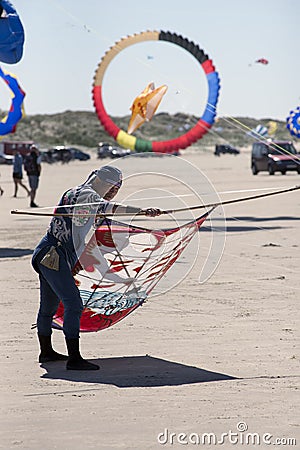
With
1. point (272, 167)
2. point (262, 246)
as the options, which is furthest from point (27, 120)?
point (262, 246)

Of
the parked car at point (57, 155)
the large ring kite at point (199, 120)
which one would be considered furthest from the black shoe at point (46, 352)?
the parked car at point (57, 155)

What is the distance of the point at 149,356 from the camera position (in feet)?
24.8

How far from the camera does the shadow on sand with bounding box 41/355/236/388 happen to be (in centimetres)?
677

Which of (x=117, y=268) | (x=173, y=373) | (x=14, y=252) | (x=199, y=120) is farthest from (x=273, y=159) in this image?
(x=173, y=373)

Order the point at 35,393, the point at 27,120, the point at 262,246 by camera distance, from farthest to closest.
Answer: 1. the point at 27,120
2. the point at 262,246
3. the point at 35,393

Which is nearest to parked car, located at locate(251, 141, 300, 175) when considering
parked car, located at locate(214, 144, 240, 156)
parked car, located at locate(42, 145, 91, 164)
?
parked car, located at locate(42, 145, 91, 164)

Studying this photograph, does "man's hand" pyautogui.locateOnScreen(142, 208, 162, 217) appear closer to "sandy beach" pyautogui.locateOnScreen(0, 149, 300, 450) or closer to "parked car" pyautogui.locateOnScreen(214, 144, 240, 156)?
"sandy beach" pyautogui.locateOnScreen(0, 149, 300, 450)

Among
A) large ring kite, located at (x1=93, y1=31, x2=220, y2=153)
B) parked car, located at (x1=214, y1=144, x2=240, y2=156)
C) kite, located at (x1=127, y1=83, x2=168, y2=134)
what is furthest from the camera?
parked car, located at (x1=214, y1=144, x2=240, y2=156)

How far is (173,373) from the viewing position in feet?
22.9

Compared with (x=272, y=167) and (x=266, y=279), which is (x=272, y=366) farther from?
(x=272, y=167)

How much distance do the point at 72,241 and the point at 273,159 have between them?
36856 millimetres

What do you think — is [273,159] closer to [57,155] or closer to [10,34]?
[10,34]

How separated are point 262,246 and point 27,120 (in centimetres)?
15551

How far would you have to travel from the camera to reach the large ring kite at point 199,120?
2322 cm
